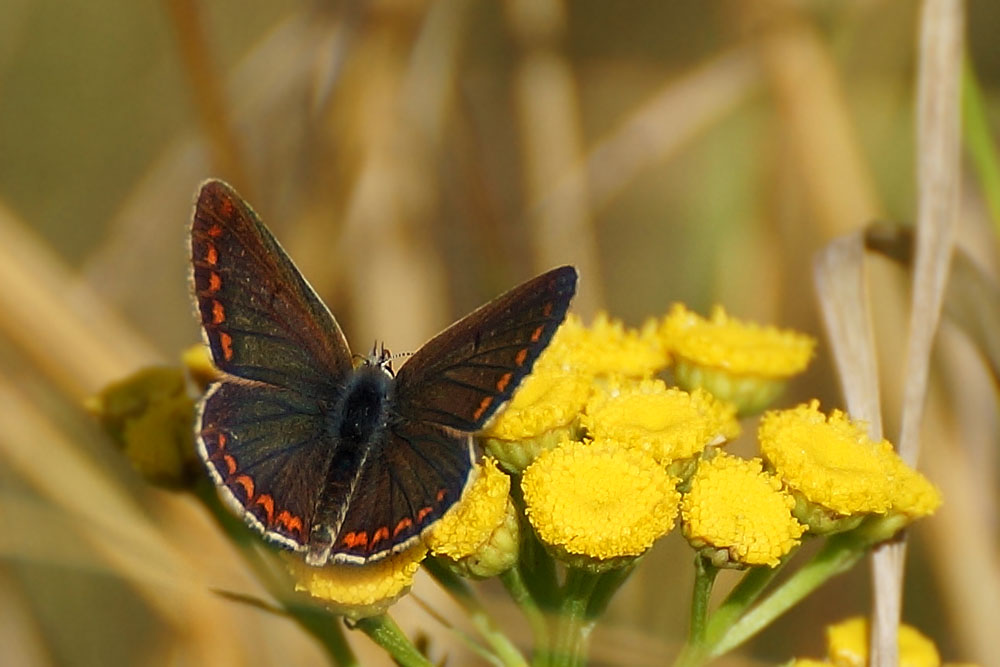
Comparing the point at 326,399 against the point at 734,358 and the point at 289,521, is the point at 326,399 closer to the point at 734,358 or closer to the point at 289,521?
the point at 289,521

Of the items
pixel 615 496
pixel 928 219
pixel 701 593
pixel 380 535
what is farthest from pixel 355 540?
pixel 928 219

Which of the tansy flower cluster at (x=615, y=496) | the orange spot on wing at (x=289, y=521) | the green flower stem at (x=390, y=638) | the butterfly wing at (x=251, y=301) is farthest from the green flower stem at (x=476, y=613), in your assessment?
the butterfly wing at (x=251, y=301)

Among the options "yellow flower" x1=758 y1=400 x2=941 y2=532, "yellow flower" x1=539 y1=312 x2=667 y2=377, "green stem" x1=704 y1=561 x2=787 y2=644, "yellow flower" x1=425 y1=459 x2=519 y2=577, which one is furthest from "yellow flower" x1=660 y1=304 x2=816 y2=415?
"yellow flower" x1=425 y1=459 x2=519 y2=577

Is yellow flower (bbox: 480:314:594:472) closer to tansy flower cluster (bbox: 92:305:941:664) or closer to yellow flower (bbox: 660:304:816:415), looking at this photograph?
tansy flower cluster (bbox: 92:305:941:664)

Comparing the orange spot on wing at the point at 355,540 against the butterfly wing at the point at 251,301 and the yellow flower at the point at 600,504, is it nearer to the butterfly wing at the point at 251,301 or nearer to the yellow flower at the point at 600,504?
the yellow flower at the point at 600,504

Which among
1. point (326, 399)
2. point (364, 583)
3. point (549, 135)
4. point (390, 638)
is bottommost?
point (390, 638)

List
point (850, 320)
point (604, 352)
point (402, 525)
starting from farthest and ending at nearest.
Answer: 1. point (850, 320)
2. point (604, 352)
3. point (402, 525)
